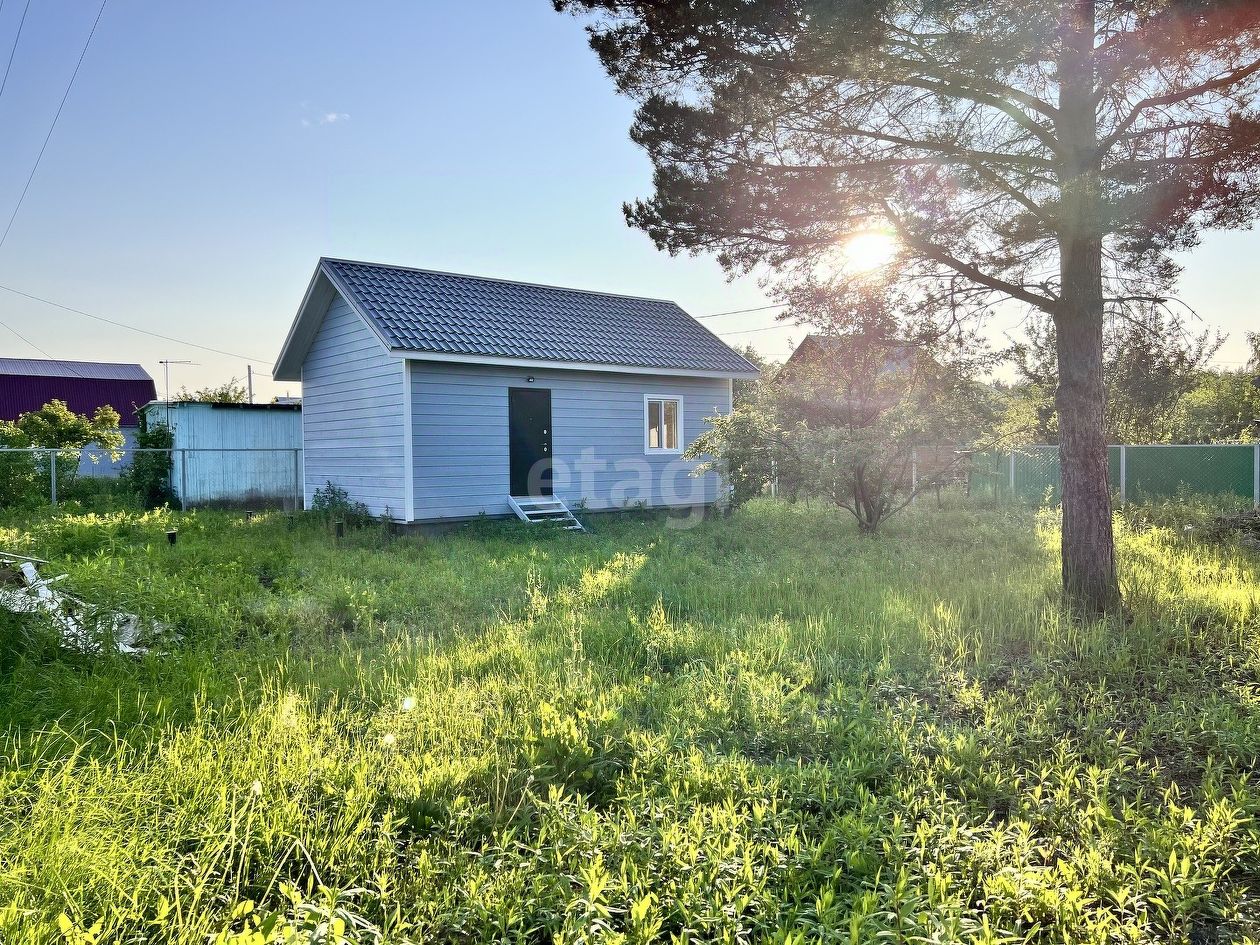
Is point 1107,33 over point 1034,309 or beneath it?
over

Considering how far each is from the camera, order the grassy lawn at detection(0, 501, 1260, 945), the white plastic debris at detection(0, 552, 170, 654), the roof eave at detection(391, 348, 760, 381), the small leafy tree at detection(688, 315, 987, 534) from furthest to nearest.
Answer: the roof eave at detection(391, 348, 760, 381) → the small leafy tree at detection(688, 315, 987, 534) → the white plastic debris at detection(0, 552, 170, 654) → the grassy lawn at detection(0, 501, 1260, 945)

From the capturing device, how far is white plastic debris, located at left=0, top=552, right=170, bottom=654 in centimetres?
484

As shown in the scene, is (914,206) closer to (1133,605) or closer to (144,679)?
(1133,605)

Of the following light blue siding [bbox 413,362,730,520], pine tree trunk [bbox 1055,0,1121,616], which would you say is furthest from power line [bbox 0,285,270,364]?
pine tree trunk [bbox 1055,0,1121,616]

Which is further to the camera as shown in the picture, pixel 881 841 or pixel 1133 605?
pixel 1133 605

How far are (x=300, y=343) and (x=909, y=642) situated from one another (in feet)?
43.4

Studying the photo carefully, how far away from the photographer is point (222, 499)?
16344 millimetres

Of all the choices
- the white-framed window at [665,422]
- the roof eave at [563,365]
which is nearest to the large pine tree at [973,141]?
the roof eave at [563,365]

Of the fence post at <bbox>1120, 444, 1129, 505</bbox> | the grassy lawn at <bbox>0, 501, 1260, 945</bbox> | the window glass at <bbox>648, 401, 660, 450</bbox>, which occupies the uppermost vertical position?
the window glass at <bbox>648, 401, 660, 450</bbox>

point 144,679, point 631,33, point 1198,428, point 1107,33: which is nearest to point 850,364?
point 1107,33

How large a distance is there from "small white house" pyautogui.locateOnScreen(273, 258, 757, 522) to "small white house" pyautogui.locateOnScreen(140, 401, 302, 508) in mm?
2461

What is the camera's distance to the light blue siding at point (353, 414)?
1192 cm

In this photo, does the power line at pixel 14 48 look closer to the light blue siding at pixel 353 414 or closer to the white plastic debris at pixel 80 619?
the light blue siding at pixel 353 414

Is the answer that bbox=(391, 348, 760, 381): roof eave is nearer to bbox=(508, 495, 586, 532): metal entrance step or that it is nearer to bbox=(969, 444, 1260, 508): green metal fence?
bbox=(508, 495, 586, 532): metal entrance step
